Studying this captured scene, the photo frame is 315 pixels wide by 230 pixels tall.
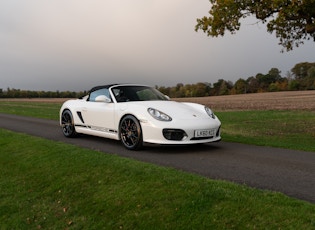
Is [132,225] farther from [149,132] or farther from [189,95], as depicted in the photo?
[189,95]

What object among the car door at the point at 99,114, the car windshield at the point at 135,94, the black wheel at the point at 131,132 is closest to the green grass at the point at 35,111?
the car door at the point at 99,114

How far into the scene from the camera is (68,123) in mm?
9492

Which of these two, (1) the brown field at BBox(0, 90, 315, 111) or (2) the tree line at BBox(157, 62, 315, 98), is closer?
(1) the brown field at BBox(0, 90, 315, 111)

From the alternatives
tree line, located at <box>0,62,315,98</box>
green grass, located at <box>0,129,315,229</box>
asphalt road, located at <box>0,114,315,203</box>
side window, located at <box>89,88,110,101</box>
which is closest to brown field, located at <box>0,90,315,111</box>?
asphalt road, located at <box>0,114,315,203</box>

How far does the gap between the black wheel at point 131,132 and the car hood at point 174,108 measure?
29cm

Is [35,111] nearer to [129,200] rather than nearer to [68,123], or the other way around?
[68,123]

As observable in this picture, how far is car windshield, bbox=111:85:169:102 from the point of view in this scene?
7855mm

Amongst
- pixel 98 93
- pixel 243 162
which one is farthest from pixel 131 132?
pixel 243 162

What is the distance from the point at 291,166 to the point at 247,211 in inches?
97.9

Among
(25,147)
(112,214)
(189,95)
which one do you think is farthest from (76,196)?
(189,95)

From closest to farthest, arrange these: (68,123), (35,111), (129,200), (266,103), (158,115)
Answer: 1. (129,200)
2. (158,115)
3. (68,123)
4. (35,111)
5. (266,103)

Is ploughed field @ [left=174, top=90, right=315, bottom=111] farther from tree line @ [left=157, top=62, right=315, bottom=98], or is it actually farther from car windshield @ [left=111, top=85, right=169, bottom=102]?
tree line @ [left=157, top=62, right=315, bottom=98]

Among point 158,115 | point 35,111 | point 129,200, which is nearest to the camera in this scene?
point 129,200

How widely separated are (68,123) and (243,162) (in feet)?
18.0
